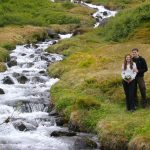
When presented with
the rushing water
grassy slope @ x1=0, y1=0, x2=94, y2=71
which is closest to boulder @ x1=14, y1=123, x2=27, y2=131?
the rushing water

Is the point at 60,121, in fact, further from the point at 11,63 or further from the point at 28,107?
the point at 11,63

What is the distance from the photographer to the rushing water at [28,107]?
92.7 ft

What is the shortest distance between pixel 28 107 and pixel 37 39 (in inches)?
1454

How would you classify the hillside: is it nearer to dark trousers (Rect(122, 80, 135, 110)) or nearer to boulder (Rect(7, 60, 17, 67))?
dark trousers (Rect(122, 80, 135, 110))

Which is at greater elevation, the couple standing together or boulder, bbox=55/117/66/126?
the couple standing together

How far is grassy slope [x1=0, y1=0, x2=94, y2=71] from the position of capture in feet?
226

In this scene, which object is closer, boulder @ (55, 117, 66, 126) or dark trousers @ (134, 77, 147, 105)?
dark trousers @ (134, 77, 147, 105)

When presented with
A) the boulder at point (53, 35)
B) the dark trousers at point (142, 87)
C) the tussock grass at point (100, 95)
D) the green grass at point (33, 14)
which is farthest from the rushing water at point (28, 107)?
the green grass at point (33, 14)

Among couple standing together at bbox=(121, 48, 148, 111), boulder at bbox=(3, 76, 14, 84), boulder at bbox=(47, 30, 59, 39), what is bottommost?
boulder at bbox=(47, 30, 59, 39)

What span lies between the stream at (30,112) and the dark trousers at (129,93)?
3254 millimetres

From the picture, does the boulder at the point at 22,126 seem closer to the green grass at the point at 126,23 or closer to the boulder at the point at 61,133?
the boulder at the point at 61,133

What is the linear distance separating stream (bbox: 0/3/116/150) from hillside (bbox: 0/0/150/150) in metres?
1.06

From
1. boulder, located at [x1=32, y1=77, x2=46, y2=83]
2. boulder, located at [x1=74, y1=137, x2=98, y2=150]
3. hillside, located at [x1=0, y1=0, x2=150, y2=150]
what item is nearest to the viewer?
boulder, located at [x1=74, y1=137, x2=98, y2=150]

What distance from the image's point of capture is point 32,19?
85688 mm
